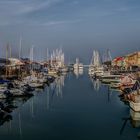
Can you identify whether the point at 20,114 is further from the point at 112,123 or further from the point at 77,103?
the point at 77,103

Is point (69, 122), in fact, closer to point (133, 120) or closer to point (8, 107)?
point (133, 120)

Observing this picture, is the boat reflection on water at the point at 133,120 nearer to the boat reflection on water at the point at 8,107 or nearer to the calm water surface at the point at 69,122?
the calm water surface at the point at 69,122

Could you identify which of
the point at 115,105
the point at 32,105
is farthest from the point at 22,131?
the point at 115,105

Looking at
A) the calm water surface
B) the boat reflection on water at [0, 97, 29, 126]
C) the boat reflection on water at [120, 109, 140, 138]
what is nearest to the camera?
the calm water surface

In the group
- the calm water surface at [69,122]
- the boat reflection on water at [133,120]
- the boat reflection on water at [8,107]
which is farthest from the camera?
the boat reflection on water at [8,107]

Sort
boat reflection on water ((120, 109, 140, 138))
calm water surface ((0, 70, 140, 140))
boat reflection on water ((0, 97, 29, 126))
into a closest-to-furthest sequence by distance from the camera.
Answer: calm water surface ((0, 70, 140, 140)) < boat reflection on water ((120, 109, 140, 138)) < boat reflection on water ((0, 97, 29, 126))

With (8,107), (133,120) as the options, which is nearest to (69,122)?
(133,120)

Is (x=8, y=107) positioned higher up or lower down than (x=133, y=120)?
higher up

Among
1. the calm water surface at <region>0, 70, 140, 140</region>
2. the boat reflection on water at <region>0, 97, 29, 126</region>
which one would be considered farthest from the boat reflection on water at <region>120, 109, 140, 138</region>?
the boat reflection on water at <region>0, 97, 29, 126</region>

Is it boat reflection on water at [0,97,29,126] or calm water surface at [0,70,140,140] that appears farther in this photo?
boat reflection on water at [0,97,29,126]

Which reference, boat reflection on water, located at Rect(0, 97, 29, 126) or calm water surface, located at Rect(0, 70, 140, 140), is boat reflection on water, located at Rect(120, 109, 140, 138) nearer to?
calm water surface, located at Rect(0, 70, 140, 140)

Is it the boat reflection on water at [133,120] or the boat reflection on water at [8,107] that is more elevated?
the boat reflection on water at [8,107]

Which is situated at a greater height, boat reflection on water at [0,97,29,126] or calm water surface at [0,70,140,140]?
boat reflection on water at [0,97,29,126]

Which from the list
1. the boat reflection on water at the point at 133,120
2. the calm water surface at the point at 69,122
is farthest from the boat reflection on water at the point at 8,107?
the boat reflection on water at the point at 133,120
